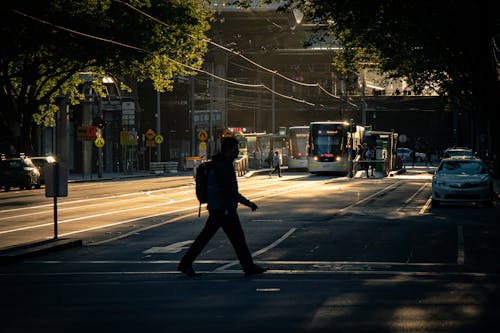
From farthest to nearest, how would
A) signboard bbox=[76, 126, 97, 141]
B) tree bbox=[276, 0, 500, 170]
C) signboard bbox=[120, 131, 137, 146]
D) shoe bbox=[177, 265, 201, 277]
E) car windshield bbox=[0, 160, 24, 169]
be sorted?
signboard bbox=[120, 131, 137, 146]
signboard bbox=[76, 126, 97, 141]
car windshield bbox=[0, 160, 24, 169]
tree bbox=[276, 0, 500, 170]
shoe bbox=[177, 265, 201, 277]

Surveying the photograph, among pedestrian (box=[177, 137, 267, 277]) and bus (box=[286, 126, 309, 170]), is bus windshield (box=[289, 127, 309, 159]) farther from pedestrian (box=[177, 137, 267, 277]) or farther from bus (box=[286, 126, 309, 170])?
pedestrian (box=[177, 137, 267, 277])

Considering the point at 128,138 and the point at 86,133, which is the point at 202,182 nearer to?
the point at 86,133

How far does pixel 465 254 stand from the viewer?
17734 millimetres

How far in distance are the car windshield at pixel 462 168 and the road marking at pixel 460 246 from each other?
30.1 feet

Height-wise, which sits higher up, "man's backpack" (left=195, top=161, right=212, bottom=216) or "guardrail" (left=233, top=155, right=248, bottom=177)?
"man's backpack" (left=195, top=161, right=212, bottom=216)

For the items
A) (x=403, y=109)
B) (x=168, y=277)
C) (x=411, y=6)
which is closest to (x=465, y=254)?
(x=168, y=277)

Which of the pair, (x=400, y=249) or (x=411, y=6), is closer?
(x=400, y=249)

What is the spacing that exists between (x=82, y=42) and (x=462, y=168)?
21397 millimetres

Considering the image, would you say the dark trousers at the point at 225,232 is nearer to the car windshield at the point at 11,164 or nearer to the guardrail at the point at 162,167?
the car windshield at the point at 11,164

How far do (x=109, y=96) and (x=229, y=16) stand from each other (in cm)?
4127

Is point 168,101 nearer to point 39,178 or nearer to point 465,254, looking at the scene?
point 39,178

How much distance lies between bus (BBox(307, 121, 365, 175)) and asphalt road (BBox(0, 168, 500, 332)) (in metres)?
38.5

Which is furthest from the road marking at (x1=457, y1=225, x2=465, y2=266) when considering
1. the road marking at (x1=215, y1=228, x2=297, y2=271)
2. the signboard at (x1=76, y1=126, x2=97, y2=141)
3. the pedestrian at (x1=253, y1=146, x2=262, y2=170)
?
the pedestrian at (x1=253, y1=146, x2=262, y2=170)

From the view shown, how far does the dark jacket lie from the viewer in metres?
13.9
